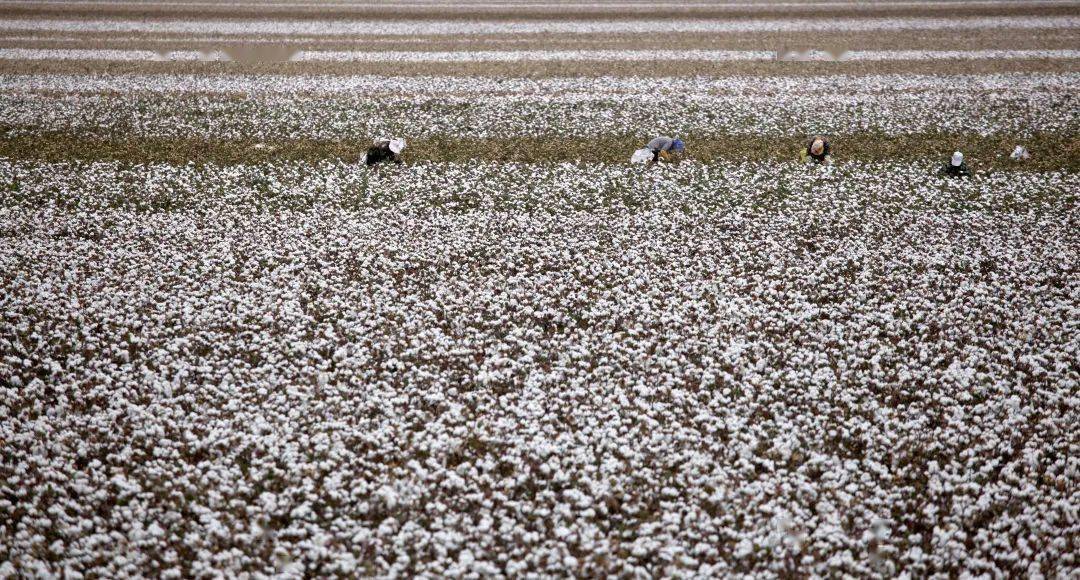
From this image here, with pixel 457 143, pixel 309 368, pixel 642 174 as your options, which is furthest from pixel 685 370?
pixel 457 143

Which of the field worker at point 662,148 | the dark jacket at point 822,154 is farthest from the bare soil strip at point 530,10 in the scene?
the field worker at point 662,148

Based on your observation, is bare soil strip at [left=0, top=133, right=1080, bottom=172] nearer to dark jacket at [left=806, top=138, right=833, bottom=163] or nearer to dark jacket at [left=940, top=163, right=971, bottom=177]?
dark jacket at [left=806, top=138, right=833, bottom=163]

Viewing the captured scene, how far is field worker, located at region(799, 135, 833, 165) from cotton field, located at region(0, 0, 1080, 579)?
22.4 inches

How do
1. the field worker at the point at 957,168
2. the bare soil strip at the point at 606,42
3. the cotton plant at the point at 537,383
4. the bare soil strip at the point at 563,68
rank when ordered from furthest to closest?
the bare soil strip at the point at 606,42
the bare soil strip at the point at 563,68
the field worker at the point at 957,168
the cotton plant at the point at 537,383

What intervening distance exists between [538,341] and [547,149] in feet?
→ 29.3

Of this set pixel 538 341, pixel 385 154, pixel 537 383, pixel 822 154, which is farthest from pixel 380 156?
pixel 822 154

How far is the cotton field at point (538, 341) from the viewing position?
6.42m

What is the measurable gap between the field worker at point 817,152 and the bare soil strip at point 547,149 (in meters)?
0.33

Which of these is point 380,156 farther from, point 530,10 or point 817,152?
point 530,10

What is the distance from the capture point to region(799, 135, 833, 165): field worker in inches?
631

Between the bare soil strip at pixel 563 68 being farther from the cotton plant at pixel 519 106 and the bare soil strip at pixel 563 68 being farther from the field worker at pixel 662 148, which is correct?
the field worker at pixel 662 148

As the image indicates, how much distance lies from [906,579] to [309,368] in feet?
23.3

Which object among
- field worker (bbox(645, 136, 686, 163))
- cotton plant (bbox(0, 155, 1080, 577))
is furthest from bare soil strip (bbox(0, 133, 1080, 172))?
cotton plant (bbox(0, 155, 1080, 577))

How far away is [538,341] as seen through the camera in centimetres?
934
